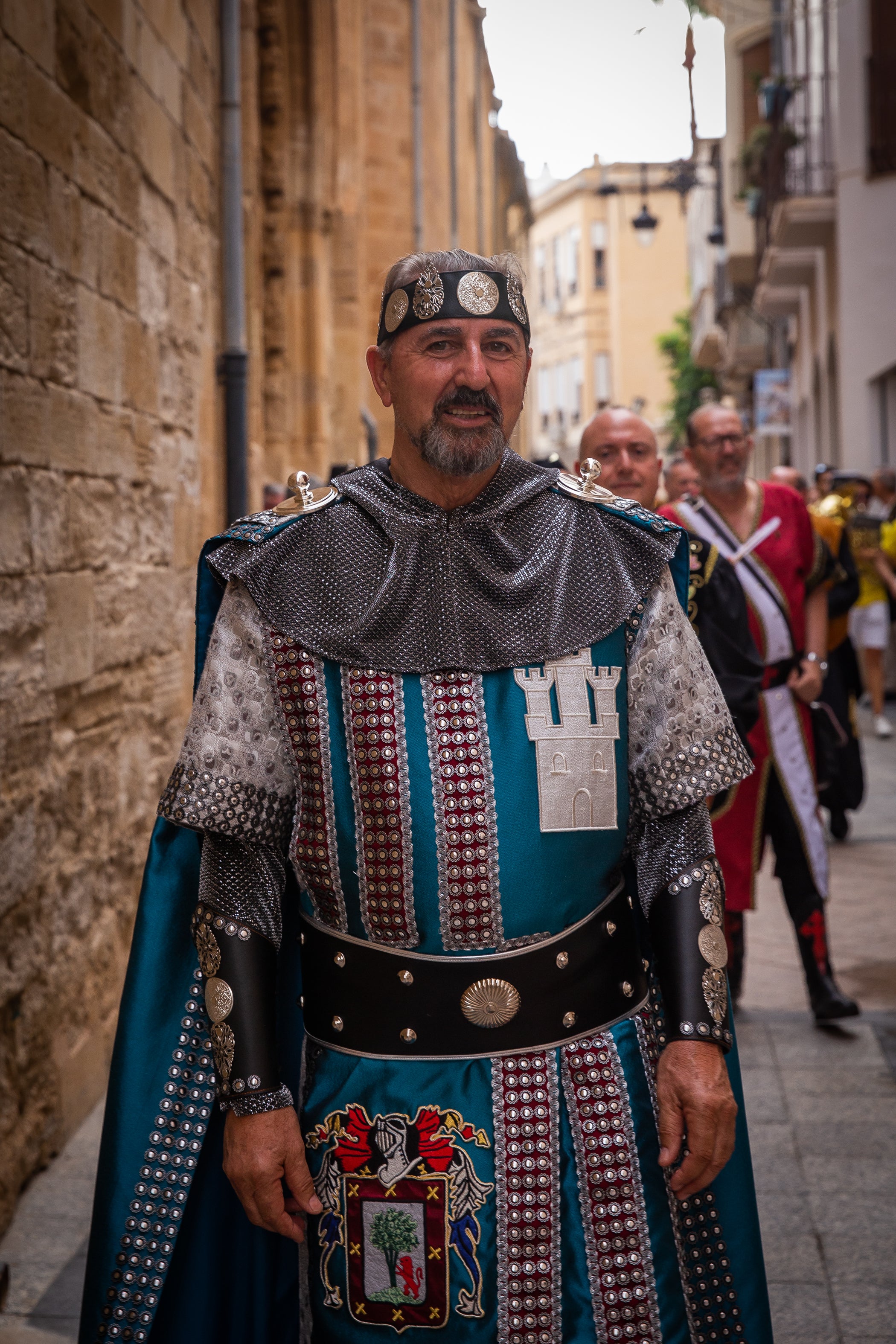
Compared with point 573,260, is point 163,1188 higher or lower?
lower

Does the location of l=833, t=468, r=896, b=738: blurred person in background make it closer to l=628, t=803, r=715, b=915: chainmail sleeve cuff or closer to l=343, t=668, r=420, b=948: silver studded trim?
l=628, t=803, r=715, b=915: chainmail sleeve cuff

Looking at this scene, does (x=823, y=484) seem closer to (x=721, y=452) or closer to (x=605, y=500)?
(x=721, y=452)

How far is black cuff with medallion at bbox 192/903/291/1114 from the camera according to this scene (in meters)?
1.98

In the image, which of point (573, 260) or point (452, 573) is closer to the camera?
point (452, 573)

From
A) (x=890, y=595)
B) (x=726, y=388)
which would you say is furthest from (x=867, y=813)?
(x=726, y=388)

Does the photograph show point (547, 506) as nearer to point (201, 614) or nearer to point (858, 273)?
point (201, 614)

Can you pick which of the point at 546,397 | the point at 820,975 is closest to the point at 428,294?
the point at 820,975

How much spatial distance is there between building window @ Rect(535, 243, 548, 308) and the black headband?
63.8 meters

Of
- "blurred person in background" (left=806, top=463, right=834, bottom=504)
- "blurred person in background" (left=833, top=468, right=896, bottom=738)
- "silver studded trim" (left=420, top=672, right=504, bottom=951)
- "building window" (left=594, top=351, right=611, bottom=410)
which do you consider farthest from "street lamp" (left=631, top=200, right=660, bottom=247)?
"building window" (left=594, top=351, right=611, bottom=410)

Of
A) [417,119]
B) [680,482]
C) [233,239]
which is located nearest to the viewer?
[233,239]

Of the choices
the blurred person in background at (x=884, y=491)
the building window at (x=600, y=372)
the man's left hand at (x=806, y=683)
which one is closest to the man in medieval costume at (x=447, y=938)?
the man's left hand at (x=806, y=683)

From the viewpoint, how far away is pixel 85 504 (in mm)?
4320

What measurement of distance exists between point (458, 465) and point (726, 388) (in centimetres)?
3693

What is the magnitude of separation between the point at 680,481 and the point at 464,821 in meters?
6.51
